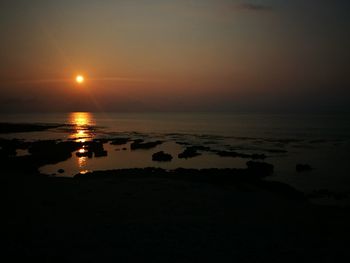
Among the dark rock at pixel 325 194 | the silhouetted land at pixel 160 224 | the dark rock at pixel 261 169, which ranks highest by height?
the silhouetted land at pixel 160 224

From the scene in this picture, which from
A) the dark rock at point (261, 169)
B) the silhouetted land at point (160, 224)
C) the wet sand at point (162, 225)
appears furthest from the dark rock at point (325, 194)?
the dark rock at point (261, 169)

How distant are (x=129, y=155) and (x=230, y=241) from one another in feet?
120

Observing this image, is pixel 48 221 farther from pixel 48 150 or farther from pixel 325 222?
pixel 48 150

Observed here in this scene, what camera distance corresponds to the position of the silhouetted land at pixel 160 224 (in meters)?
→ 9.54

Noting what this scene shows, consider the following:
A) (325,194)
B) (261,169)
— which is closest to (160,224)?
(325,194)

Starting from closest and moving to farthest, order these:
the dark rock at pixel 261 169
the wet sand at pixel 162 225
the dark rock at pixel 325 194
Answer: the wet sand at pixel 162 225 < the dark rock at pixel 325 194 < the dark rock at pixel 261 169

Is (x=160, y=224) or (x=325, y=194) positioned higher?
(x=160, y=224)

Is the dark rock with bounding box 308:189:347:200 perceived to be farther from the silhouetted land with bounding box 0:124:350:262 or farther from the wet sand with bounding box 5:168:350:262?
the wet sand with bounding box 5:168:350:262

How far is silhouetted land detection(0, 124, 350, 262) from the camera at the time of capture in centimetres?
954

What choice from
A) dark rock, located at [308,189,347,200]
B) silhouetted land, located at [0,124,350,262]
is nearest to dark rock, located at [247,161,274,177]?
dark rock, located at [308,189,347,200]

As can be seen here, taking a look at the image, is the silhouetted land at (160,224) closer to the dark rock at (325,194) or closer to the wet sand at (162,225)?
the wet sand at (162,225)

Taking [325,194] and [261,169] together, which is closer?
[325,194]

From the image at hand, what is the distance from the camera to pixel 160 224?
12.0m

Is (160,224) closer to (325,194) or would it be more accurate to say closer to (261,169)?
(325,194)
